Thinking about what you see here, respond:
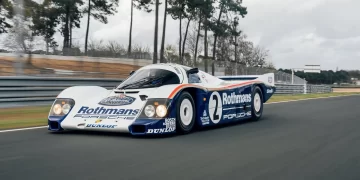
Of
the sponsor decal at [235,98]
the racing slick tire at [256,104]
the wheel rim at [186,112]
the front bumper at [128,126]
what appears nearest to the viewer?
the front bumper at [128,126]

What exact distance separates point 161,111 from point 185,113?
79 cm

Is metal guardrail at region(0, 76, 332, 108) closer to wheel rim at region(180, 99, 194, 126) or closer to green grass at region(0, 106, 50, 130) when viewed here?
green grass at region(0, 106, 50, 130)

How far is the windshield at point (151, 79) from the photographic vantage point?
26.7 ft

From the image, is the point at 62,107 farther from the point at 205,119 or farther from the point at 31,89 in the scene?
the point at 31,89

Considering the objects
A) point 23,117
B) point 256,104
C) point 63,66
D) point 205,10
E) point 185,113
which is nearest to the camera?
point 185,113

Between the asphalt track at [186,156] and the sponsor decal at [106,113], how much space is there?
1.04ft

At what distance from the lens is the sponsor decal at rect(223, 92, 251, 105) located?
9117 mm

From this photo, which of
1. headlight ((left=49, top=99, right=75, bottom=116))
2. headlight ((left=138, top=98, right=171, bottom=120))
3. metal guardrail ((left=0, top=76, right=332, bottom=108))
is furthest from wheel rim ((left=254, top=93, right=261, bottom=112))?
metal guardrail ((left=0, top=76, right=332, bottom=108))

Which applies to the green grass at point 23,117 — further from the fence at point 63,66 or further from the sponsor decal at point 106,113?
the sponsor decal at point 106,113

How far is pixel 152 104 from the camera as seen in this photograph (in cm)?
709

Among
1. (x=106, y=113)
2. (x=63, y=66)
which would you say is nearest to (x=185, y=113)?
(x=106, y=113)

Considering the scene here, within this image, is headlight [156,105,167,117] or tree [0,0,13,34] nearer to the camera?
headlight [156,105,167,117]

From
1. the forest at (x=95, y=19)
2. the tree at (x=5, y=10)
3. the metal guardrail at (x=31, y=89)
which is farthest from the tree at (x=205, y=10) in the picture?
the metal guardrail at (x=31, y=89)

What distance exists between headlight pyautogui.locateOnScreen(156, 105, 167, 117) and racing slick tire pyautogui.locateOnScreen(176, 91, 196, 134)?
0.37 m
